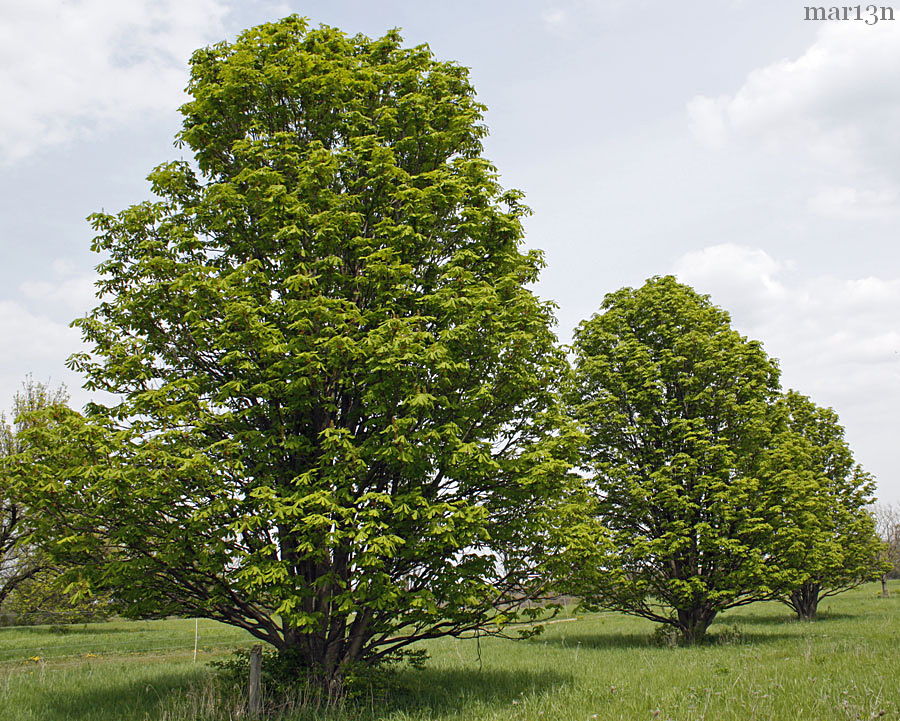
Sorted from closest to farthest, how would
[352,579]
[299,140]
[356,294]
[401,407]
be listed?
[352,579], [401,407], [356,294], [299,140]

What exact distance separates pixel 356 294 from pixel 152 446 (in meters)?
4.07

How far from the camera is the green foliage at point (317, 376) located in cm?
871

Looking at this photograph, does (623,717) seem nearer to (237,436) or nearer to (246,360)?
(237,436)

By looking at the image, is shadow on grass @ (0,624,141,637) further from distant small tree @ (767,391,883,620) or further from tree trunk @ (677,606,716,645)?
distant small tree @ (767,391,883,620)

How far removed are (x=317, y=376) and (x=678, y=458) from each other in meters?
13.3

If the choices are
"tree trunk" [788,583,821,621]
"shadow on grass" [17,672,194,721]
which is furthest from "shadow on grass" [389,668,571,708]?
"tree trunk" [788,583,821,621]

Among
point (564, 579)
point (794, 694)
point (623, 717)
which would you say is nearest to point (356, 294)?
point (564, 579)

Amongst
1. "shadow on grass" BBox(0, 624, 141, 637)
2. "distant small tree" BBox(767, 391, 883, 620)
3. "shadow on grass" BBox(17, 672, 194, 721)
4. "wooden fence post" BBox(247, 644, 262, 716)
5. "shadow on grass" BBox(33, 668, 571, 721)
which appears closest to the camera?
"wooden fence post" BBox(247, 644, 262, 716)

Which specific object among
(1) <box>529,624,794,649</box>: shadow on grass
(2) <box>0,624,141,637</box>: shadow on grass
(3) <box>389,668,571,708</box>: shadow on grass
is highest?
(3) <box>389,668,571,708</box>: shadow on grass

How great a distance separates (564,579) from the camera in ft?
33.9

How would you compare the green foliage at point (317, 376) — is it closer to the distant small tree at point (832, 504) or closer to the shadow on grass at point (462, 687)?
the shadow on grass at point (462, 687)

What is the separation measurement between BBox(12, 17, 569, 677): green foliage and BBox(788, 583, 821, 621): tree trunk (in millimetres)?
23836

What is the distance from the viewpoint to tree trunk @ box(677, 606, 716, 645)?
750 inches

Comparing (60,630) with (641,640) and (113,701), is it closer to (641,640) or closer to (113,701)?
(113,701)
